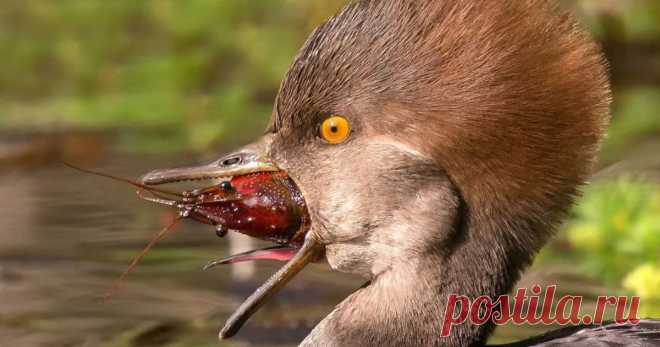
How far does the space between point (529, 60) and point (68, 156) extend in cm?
550

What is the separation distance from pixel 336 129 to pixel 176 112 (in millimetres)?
6044

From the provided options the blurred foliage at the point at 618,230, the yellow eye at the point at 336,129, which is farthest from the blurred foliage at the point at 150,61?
the yellow eye at the point at 336,129

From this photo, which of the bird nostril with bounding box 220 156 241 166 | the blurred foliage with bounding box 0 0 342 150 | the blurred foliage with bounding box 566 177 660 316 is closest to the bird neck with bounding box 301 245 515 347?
the bird nostril with bounding box 220 156 241 166

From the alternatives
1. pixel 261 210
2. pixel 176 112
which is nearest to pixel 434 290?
pixel 261 210

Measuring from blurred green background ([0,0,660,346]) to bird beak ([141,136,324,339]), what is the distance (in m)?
1.12

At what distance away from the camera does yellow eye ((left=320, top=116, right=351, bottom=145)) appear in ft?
13.5

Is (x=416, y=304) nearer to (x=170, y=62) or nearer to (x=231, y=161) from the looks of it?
(x=231, y=161)

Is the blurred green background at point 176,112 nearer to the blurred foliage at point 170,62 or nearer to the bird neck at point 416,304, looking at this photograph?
the blurred foliage at point 170,62

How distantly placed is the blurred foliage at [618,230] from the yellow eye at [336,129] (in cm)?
228

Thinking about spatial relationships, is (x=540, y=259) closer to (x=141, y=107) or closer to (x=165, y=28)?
(x=141, y=107)

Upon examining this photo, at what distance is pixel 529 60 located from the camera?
3.95 metres

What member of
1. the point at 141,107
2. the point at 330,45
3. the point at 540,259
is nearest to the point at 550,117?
the point at 330,45

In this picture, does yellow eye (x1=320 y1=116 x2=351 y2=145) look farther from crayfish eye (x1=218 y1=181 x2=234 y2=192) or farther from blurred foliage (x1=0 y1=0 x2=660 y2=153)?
blurred foliage (x1=0 y1=0 x2=660 y2=153)

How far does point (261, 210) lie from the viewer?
14.2ft
